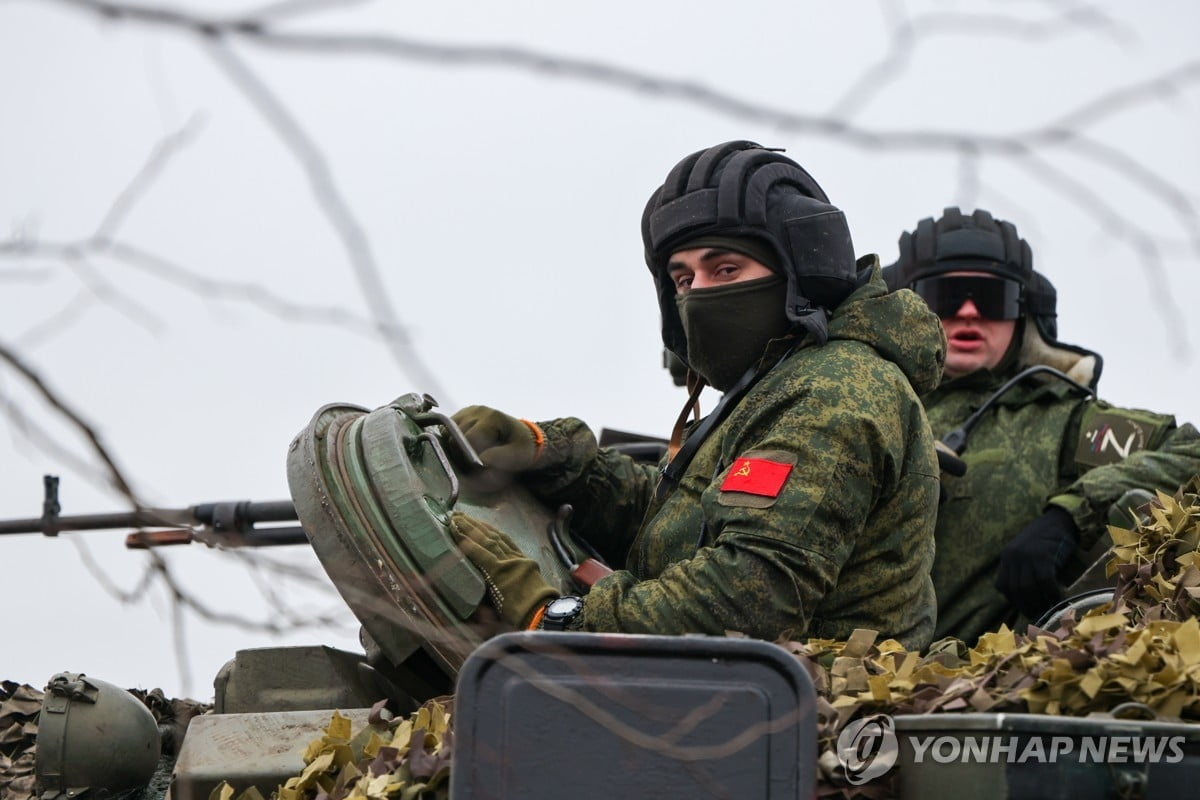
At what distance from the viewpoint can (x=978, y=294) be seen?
5770 mm

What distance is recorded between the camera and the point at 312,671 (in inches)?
146

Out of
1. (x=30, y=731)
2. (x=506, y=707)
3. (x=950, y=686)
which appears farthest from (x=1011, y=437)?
(x=506, y=707)

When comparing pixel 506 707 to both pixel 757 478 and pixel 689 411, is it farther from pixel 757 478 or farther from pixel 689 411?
pixel 689 411

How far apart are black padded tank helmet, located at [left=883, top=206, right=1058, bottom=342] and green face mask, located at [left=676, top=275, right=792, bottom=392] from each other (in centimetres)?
229

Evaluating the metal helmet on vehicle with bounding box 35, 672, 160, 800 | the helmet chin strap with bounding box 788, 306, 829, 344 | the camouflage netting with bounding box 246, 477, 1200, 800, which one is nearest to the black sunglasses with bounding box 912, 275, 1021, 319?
the helmet chin strap with bounding box 788, 306, 829, 344

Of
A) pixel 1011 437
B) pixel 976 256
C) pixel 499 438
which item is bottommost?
pixel 1011 437

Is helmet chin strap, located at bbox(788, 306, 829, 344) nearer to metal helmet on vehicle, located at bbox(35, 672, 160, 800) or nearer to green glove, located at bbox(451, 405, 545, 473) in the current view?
green glove, located at bbox(451, 405, 545, 473)

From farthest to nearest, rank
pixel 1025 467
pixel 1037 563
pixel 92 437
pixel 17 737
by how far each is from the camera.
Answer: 1. pixel 1025 467
2. pixel 1037 563
3. pixel 17 737
4. pixel 92 437

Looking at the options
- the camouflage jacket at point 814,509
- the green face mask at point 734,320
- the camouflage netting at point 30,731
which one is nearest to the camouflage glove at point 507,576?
the camouflage jacket at point 814,509

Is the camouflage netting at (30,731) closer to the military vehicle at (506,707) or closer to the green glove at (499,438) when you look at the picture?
the military vehicle at (506,707)

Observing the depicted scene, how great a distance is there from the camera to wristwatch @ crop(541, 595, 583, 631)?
10.7 feet

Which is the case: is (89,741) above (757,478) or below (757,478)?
below

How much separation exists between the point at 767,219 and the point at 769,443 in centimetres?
58

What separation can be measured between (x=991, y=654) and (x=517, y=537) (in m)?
1.26
